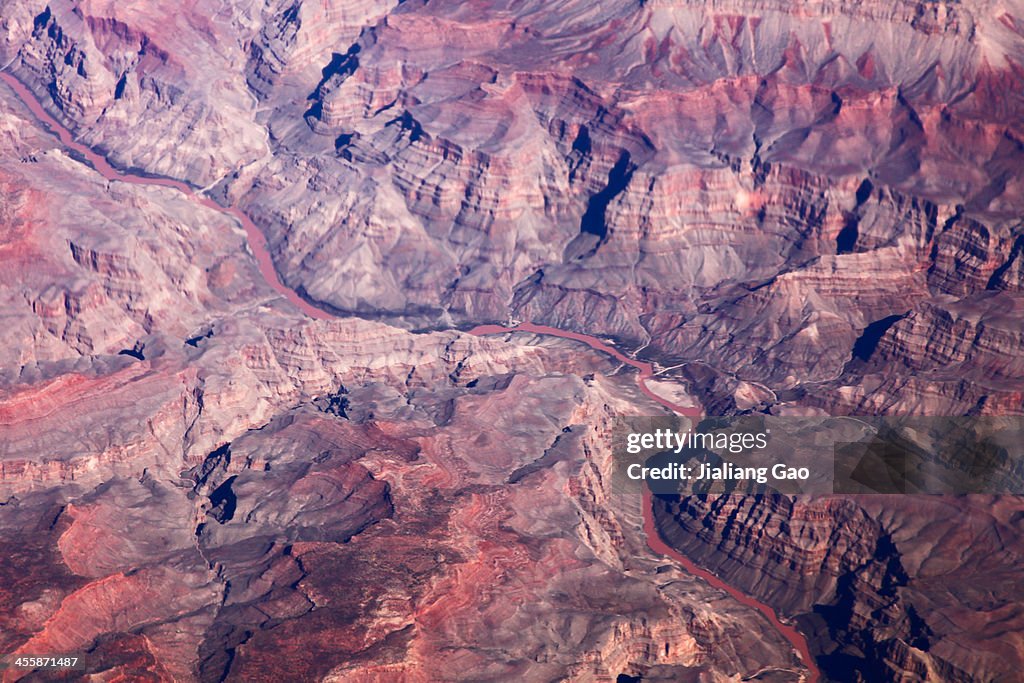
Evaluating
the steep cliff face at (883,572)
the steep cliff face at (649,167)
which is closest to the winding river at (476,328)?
→ the steep cliff face at (883,572)

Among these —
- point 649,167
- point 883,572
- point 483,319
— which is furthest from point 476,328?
point 883,572

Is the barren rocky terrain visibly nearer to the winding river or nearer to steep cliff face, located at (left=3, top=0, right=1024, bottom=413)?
steep cliff face, located at (left=3, top=0, right=1024, bottom=413)

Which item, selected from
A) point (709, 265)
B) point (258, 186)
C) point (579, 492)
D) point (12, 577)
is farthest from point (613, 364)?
point (12, 577)

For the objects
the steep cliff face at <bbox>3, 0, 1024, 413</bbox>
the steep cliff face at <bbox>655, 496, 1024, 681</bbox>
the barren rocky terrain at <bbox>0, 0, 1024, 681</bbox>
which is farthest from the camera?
the steep cliff face at <bbox>3, 0, 1024, 413</bbox>

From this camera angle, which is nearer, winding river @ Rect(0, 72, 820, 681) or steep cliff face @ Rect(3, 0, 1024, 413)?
winding river @ Rect(0, 72, 820, 681)

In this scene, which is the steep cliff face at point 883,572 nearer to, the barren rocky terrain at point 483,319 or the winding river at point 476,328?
the barren rocky terrain at point 483,319

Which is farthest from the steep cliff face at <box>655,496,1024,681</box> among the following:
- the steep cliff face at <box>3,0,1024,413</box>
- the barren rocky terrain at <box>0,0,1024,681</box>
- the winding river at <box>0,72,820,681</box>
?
the steep cliff face at <box>3,0,1024,413</box>
